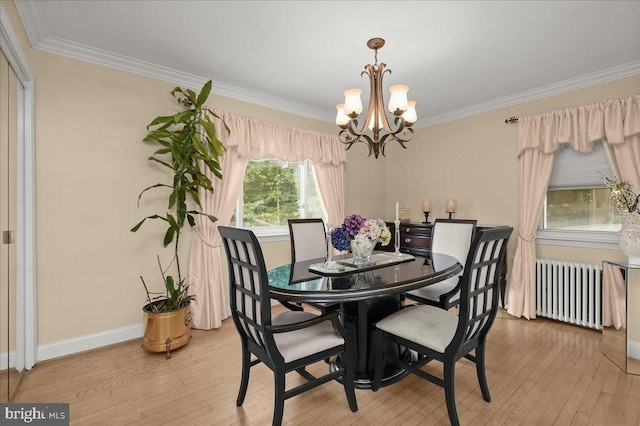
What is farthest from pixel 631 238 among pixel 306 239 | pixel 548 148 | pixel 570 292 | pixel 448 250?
pixel 306 239

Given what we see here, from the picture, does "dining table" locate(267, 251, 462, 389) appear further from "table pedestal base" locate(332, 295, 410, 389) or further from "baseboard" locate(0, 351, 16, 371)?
"baseboard" locate(0, 351, 16, 371)

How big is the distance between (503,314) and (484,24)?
310 cm

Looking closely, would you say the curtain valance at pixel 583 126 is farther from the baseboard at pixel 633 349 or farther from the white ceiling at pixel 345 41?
the baseboard at pixel 633 349

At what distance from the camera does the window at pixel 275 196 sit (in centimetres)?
378

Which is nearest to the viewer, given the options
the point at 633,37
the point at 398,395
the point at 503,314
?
the point at 398,395

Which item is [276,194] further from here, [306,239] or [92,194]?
[92,194]

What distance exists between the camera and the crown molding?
117 inches

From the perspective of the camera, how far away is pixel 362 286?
1788 mm

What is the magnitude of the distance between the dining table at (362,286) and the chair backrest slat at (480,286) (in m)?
0.30

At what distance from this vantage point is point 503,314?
361cm

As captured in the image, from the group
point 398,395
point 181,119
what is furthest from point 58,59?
point 398,395

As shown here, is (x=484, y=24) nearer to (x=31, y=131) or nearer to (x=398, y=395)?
(x=398, y=395)

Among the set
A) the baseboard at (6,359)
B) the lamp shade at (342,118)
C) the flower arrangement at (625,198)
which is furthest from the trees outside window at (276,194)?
the flower arrangement at (625,198)

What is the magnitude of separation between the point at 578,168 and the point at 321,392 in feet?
11.7
